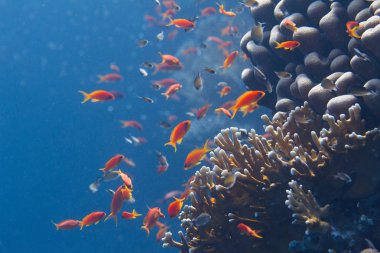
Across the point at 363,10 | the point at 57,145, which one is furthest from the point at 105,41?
the point at 363,10

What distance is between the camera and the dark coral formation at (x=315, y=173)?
3.70 metres

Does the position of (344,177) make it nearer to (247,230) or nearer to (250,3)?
(247,230)

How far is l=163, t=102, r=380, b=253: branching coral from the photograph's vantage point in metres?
3.66

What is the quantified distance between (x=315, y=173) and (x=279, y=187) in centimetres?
43

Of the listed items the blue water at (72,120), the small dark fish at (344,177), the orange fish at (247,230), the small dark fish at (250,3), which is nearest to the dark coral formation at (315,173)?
the small dark fish at (344,177)

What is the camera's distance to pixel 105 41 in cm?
3066

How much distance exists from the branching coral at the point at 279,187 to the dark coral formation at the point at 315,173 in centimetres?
1

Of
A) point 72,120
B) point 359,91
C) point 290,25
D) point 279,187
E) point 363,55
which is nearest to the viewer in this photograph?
point 359,91

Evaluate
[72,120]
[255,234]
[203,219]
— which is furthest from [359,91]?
[72,120]

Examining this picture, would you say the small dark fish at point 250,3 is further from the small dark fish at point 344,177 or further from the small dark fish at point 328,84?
the small dark fish at point 344,177

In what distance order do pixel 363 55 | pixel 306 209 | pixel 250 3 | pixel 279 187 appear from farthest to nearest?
pixel 250 3, pixel 363 55, pixel 279 187, pixel 306 209

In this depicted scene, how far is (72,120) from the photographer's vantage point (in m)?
28.4

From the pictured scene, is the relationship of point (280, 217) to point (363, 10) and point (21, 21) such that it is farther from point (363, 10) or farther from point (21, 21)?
point (21, 21)

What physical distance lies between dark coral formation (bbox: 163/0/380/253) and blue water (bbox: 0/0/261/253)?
539 inches
